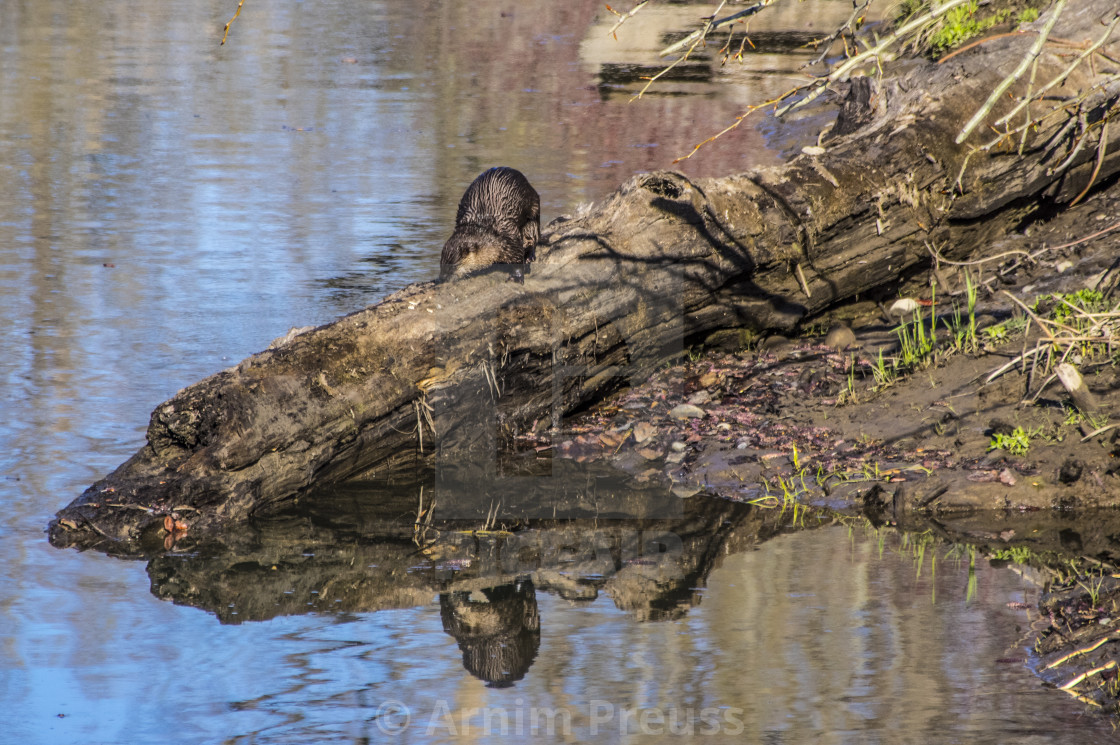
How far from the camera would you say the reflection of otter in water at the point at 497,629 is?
402 cm

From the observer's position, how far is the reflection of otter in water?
4020 millimetres

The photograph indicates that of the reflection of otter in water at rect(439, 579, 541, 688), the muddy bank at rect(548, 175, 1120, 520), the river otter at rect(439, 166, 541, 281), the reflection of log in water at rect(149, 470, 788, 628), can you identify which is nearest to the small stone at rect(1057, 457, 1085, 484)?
the muddy bank at rect(548, 175, 1120, 520)

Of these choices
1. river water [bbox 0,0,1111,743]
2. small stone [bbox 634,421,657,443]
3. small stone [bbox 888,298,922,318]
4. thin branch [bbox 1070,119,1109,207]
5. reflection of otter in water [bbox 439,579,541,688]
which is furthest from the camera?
small stone [bbox 888,298,922,318]

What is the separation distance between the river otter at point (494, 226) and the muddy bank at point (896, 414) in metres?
1.00

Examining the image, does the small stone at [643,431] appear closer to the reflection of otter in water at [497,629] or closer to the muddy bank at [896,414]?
the muddy bank at [896,414]

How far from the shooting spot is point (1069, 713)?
11.6 ft

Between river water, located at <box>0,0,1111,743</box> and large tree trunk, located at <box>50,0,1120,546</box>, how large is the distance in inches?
15.1

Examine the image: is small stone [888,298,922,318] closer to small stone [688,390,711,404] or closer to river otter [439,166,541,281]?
small stone [688,390,711,404]

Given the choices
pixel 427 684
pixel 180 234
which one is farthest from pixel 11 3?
pixel 427 684

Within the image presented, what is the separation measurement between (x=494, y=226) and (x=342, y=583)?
2.54 meters

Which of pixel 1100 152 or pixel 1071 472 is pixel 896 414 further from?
pixel 1100 152

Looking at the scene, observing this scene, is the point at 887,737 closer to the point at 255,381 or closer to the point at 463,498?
the point at 463,498

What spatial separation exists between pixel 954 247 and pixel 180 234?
18.7ft

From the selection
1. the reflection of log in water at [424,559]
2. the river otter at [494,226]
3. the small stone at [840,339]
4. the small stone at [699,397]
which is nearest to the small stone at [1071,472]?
the reflection of log in water at [424,559]
